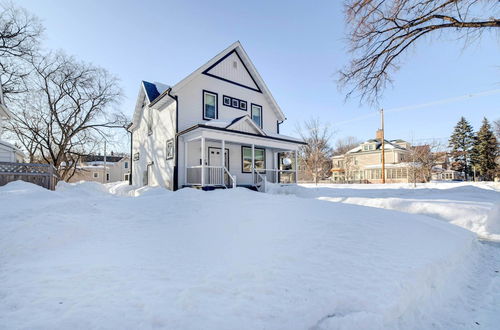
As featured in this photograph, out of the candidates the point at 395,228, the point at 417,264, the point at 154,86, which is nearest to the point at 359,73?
the point at 395,228

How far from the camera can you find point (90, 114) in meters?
22.1

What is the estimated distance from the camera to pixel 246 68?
14461 millimetres

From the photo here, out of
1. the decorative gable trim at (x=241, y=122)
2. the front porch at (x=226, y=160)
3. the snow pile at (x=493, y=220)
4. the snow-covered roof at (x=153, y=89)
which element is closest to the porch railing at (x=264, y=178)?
the front porch at (x=226, y=160)

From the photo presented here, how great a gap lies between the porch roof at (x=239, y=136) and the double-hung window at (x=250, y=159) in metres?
1.34

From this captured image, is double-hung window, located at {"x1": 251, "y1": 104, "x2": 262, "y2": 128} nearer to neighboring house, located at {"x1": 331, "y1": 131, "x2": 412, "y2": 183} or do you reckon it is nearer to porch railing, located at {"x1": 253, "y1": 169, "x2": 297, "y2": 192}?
porch railing, located at {"x1": 253, "y1": 169, "x2": 297, "y2": 192}

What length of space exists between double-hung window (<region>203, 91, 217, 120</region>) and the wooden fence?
6861 mm

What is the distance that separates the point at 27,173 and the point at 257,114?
11082 mm

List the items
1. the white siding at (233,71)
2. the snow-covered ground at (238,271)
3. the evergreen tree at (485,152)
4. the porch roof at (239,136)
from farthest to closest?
the evergreen tree at (485,152) < the white siding at (233,71) < the porch roof at (239,136) < the snow-covered ground at (238,271)

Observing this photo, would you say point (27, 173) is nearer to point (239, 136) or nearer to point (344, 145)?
point (239, 136)

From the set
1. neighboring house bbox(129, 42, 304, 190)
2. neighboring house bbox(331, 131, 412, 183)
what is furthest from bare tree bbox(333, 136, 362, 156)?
neighboring house bbox(129, 42, 304, 190)

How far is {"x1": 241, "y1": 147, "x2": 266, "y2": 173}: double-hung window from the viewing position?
13.3 metres

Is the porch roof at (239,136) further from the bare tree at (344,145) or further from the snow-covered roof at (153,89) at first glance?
the bare tree at (344,145)

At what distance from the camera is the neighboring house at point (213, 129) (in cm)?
1130

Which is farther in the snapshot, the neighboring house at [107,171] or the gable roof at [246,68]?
the neighboring house at [107,171]
